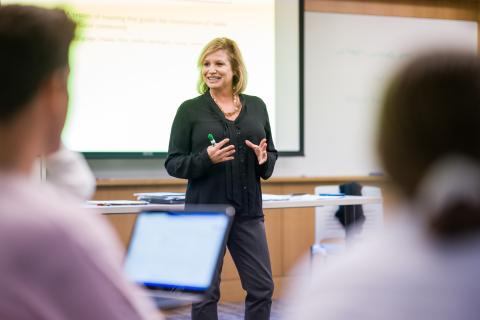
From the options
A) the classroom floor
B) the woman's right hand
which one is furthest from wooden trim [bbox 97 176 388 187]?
the woman's right hand

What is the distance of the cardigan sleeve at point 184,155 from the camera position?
9.89 ft

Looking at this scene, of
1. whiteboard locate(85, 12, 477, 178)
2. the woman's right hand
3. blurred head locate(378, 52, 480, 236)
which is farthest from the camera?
whiteboard locate(85, 12, 477, 178)

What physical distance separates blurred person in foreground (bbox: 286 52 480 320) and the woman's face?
2.44 metres

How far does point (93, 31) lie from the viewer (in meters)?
4.61

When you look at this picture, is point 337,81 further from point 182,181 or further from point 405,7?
point 182,181

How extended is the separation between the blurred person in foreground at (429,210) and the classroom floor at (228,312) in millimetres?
3648

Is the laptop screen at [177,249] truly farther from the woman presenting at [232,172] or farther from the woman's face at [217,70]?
the woman's face at [217,70]

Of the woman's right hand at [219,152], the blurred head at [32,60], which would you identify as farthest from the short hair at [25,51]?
the woman's right hand at [219,152]

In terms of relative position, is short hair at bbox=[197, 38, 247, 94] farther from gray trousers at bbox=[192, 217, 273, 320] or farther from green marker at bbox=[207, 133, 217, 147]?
gray trousers at bbox=[192, 217, 273, 320]

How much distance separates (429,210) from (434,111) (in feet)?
0.36

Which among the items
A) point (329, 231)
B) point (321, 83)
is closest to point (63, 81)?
point (329, 231)

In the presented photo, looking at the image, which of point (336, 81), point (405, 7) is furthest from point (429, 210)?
point (405, 7)

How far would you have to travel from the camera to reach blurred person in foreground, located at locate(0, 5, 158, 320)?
31.5 inches

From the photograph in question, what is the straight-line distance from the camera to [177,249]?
123 cm
